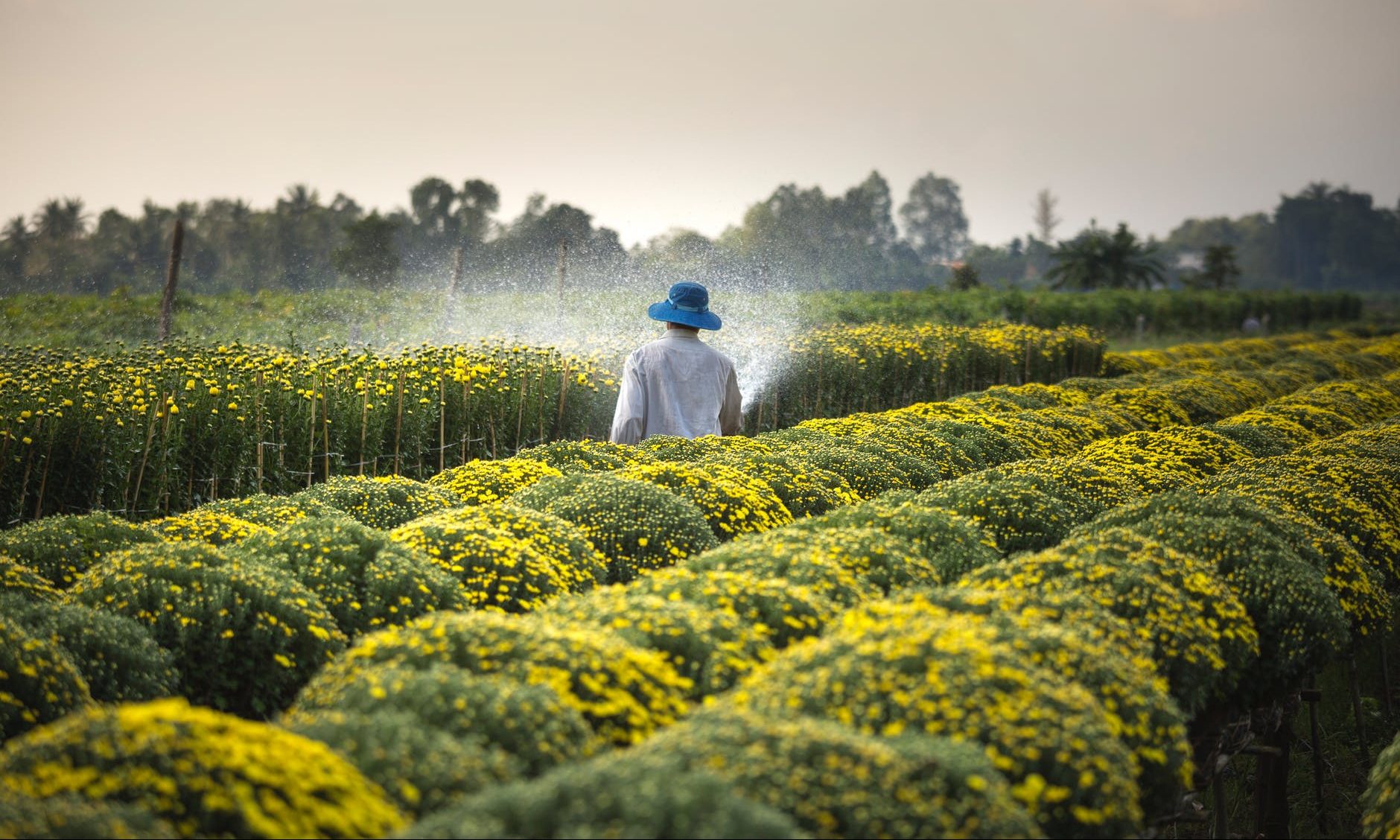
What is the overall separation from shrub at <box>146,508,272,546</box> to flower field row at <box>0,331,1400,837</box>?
0.14ft

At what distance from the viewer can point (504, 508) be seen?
5.59 metres

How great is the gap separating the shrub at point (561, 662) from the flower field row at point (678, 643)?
0.04 feet

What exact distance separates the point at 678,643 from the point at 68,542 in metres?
3.05

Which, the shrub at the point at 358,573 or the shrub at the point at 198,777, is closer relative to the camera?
the shrub at the point at 198,777

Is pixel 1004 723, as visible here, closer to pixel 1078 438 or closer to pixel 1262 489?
pixel 1262 489

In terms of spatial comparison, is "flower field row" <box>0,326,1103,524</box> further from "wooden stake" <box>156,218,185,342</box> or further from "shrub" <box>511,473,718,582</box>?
"wooden stake" <box>156,218,185,342</box>

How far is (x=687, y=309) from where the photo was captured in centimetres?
856

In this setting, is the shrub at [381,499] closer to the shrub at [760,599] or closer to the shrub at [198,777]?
the shrub at [760,599]

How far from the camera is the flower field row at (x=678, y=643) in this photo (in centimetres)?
281

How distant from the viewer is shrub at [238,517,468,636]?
480 cm

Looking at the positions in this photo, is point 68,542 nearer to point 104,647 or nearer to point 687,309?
point 104,647

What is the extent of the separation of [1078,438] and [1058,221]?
98.1m

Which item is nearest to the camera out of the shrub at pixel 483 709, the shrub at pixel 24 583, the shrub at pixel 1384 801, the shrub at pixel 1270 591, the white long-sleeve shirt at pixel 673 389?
the shrub at pixel 483 709

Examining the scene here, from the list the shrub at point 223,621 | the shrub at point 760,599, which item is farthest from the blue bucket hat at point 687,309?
the shrub at point 223,621
